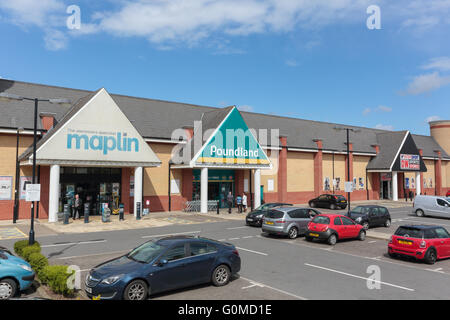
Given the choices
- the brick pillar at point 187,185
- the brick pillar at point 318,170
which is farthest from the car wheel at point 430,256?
the brick pillar at point 318,170

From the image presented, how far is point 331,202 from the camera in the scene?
117 feet

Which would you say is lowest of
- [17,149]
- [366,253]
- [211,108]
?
[366,253]

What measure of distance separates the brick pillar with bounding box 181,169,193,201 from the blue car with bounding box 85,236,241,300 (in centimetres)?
2187

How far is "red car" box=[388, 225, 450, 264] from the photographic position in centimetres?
1362

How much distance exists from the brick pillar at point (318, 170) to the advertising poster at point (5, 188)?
104 feet

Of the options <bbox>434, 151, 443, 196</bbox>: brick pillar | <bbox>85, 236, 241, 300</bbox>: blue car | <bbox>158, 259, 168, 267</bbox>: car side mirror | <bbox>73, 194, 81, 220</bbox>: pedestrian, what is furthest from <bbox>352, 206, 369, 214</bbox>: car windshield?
<bbox>434, 151, 443, 196</bbox>: brick pillar

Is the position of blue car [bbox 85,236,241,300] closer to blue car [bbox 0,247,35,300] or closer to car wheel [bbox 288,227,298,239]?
blue car [bbox 0,247,35,300]

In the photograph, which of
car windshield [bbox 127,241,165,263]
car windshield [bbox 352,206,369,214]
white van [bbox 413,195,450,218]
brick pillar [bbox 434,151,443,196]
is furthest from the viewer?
brick pillar [bbox 434,151,443,196]

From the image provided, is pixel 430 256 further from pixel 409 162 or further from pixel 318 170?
pixel 409 162

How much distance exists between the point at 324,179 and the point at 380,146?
1243cm

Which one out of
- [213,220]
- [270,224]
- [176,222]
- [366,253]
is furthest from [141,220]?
[366,253]

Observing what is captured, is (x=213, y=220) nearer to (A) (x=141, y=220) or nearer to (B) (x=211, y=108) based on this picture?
(A) (x=141, y=220)

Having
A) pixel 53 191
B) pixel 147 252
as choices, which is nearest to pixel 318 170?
pixel 53 191
